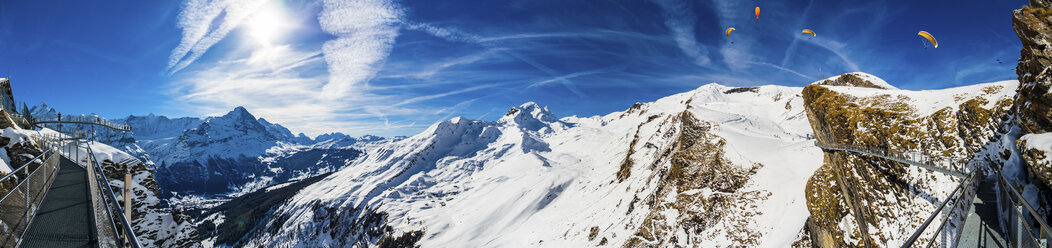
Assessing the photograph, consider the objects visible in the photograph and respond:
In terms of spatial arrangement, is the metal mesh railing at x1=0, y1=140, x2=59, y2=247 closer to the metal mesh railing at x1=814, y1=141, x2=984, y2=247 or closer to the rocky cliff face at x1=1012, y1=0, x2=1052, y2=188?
the metal mesh railing at x1=814, y1=141, x2=984, y2=247

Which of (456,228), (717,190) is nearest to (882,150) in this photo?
(717,190)

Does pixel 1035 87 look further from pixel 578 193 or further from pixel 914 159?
pixel 578 193

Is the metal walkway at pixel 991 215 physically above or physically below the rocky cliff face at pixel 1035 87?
below

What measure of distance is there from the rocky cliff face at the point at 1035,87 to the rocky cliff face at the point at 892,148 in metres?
2.99

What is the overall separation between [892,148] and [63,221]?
33563 millimetres

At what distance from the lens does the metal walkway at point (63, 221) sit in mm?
8109

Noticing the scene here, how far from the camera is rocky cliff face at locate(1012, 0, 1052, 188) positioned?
10.5 metres

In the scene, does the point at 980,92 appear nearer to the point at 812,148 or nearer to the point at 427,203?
the point at 812,148

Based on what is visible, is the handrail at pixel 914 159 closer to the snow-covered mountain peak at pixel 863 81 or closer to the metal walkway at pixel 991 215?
the metal walkway at pixel 991 215

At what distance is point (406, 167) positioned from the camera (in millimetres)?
182250

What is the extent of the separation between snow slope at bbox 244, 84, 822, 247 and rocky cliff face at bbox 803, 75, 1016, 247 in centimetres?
437

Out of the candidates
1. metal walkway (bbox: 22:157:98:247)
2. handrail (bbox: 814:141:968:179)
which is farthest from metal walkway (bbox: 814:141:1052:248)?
metal walkway (bbox: 22:157:98:247)

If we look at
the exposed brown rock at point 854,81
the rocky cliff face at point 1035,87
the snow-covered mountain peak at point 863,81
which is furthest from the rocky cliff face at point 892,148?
the snow-covered mountain peak at point 863,81

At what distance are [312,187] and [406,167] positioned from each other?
57010 millimetres
